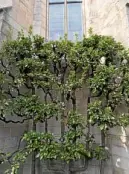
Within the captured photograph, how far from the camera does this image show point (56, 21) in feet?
15.5

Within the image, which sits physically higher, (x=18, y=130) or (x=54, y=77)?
(x=54, y=77)

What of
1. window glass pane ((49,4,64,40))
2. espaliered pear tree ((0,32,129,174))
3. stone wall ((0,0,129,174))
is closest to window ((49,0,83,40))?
window glass pane ((49,4,64,40))

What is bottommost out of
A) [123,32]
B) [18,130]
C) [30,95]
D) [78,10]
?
[18,130]

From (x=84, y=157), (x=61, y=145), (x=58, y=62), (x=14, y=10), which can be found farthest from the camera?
(x=14, y=10)

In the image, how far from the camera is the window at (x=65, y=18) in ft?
15.0

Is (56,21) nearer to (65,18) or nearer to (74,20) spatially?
(65,18)

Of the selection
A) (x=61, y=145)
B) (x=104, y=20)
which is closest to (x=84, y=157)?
(x=61, y=145)

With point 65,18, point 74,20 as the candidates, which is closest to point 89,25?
point 74,20

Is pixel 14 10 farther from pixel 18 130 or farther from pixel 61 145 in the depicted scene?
pixel 61 145

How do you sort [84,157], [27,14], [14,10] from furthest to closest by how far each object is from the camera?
1. [27,14]
2. [14,10]
3. [84,157]

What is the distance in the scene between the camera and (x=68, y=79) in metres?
3.36

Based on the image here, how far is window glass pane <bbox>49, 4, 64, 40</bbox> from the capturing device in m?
4.56

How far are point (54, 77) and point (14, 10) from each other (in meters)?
1.48

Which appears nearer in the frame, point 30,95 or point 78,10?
point 30,95
